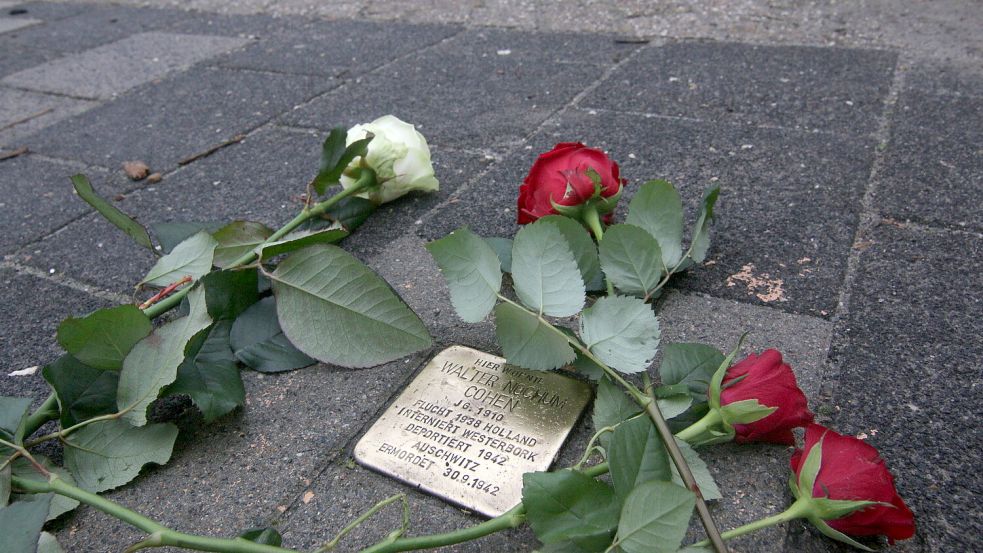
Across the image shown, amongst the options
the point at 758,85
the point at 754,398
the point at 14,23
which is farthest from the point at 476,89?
the point at 14,23

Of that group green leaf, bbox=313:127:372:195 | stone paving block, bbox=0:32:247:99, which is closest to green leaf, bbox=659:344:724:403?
green leaf, bbox=313:127:372:195

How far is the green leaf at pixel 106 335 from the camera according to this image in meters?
0.89

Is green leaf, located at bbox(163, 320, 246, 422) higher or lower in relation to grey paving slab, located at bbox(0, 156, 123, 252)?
higher

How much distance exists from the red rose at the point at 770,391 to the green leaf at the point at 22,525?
0.68 metres

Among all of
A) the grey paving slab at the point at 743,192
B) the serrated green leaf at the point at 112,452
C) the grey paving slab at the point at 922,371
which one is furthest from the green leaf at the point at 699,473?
the serrated green leaf at the point at 112,452

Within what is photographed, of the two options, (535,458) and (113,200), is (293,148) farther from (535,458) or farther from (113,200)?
(535,458)

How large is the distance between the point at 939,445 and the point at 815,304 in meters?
0.32

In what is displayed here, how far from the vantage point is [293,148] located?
1.91 meters

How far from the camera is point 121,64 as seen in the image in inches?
110

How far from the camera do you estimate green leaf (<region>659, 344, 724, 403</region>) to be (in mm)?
891

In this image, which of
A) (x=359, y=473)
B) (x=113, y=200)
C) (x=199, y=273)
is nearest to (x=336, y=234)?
(x=199, y=273)

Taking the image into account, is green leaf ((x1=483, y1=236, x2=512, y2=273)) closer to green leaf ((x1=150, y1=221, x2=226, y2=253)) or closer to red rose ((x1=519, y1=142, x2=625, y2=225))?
red rose ((x1=519, y1=142, x2=625, y2=225))

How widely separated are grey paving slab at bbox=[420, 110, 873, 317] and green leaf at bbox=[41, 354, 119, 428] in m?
0.65

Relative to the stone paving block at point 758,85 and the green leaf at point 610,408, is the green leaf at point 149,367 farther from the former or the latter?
the stone paving block at point 758,85
